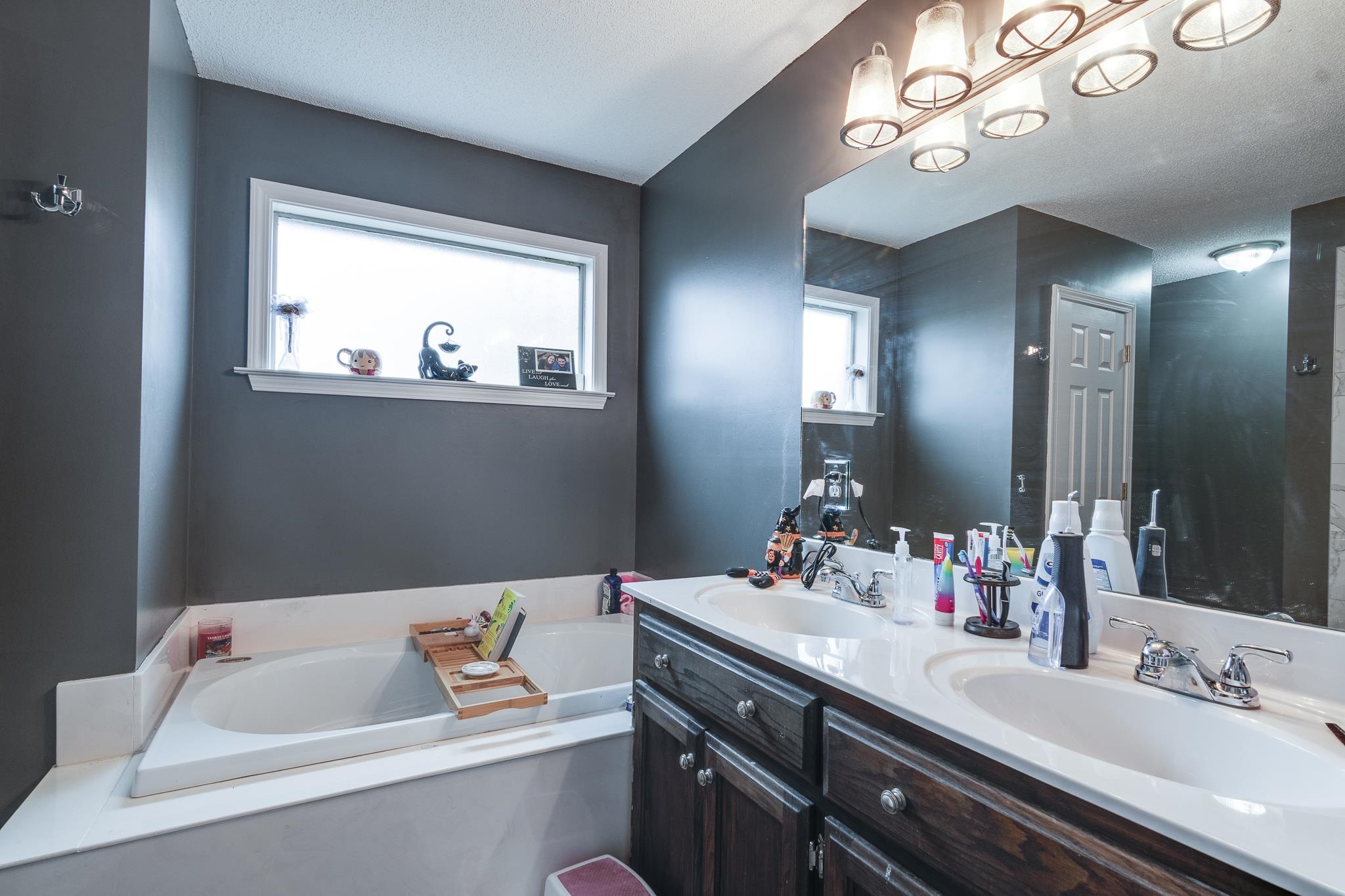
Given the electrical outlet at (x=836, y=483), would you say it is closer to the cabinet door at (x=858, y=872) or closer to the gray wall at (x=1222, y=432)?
the gray wall at (x=1222, y=432)

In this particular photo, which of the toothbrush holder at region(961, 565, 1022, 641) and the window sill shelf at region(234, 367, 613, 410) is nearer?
the toothbrush holder at region(961, 565, 1022, 641)

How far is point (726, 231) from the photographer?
239 cm

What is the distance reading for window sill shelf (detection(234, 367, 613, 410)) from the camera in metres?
2.31

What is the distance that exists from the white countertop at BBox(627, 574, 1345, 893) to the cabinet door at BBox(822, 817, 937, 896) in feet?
0.70

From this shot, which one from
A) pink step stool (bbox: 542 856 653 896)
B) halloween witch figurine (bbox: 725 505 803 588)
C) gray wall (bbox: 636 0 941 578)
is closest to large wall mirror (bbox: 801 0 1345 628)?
halloween witch figurine (bbox: 725 505 803 588)

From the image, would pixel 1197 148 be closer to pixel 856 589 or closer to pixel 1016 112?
pixel 1016 112

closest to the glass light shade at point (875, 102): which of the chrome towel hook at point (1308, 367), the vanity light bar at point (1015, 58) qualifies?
the vanity light bar at point (1015, 58)

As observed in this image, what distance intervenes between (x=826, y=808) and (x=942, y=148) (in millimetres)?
1467

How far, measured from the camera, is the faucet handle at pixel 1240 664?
2.99 feet

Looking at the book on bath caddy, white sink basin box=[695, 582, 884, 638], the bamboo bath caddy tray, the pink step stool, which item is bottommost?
the pink step stool

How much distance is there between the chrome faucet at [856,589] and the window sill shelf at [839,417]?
397mm

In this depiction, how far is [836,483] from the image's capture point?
1.88 meters

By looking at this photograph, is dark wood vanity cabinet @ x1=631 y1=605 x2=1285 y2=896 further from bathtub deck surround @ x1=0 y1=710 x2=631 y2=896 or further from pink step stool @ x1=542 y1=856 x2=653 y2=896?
bathtub deck surround @ x1=0 y1=710 x2=631 y2=896

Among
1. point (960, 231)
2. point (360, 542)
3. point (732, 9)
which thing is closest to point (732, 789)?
point (960, 231)
